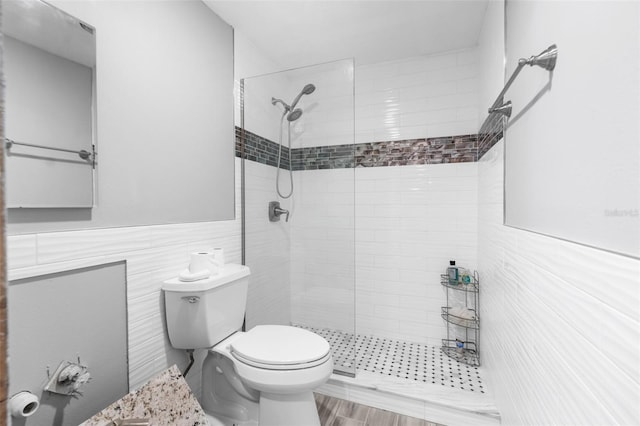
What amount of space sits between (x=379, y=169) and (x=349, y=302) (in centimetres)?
112

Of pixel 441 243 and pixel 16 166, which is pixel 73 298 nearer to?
Result: pixel 16 166

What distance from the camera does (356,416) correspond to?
1.71 metres

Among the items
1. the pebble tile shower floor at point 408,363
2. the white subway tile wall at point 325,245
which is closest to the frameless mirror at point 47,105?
the white subway tile wall at point 325,245

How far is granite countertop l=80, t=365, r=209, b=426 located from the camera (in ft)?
3.69

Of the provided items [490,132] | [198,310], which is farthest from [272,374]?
[490,132]

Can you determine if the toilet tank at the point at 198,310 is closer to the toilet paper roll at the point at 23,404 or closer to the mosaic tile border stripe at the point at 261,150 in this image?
the toilet paper roll at the point at 23,404

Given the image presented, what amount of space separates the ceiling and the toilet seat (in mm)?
1828

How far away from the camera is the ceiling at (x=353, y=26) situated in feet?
5.80

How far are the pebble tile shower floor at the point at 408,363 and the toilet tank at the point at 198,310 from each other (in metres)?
0.68

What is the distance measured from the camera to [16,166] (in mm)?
952

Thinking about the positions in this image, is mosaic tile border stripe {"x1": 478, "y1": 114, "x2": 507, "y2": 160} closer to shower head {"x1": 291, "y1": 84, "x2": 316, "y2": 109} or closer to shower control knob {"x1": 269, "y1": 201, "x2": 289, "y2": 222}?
shower head {"x1": 291, "y1": 84, "x2": 316, "y2": 109}

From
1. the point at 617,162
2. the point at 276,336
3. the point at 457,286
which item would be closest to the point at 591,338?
the point at 617,162

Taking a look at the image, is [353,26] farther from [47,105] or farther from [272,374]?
[272,374]

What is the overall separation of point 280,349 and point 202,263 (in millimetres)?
556
